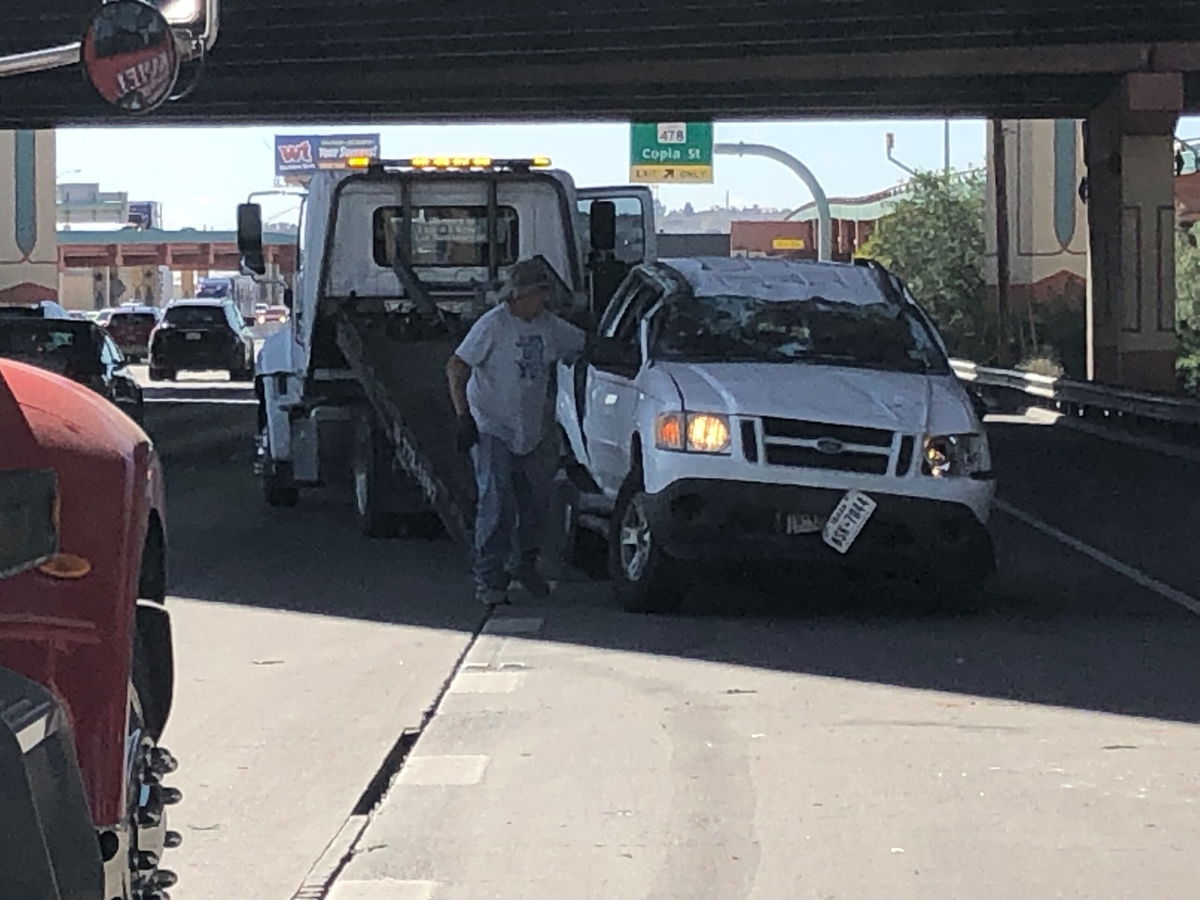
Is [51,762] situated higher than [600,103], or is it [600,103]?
[600,103]

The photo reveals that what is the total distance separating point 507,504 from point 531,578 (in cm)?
51

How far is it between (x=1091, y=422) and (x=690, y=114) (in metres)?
8.19

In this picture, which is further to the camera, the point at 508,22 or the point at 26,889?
the point at 508,22

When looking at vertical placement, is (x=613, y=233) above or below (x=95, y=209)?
below

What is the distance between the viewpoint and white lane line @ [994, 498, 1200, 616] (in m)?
13.1

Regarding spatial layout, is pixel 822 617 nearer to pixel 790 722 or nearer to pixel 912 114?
pixel 790 722

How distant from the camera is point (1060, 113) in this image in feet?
112

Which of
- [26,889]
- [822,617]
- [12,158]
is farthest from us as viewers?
[12,158]

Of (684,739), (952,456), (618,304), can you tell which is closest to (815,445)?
(952,456)

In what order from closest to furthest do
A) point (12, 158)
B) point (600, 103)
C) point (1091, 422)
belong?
point (1091, 422), point (600, 103), point (12, 158)

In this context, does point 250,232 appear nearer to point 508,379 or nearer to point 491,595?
point 508,379

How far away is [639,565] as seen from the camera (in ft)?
39.3

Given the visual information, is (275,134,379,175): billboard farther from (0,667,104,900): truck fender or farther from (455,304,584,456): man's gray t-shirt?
(0,667,104,900): truck fender

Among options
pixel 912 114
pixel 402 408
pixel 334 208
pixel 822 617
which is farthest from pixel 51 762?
pixel 912 114
